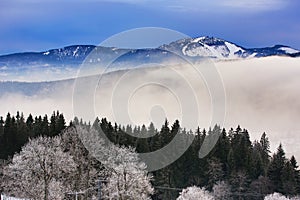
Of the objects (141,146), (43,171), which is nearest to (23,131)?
(141,146)

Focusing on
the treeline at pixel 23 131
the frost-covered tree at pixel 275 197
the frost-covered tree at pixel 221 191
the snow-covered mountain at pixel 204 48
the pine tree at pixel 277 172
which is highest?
the snow-covered mountain at pixel 204 48

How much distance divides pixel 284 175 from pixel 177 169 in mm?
14827

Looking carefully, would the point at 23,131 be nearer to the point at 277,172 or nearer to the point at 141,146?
the point at 141,146

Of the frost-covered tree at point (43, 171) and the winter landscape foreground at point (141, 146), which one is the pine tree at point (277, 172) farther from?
the frost-covered tree at point (43, 171)

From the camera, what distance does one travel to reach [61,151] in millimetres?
65312

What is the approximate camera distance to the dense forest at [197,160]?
88.4m

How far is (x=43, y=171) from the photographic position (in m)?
63.8

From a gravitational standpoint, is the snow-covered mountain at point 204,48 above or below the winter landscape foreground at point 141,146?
above

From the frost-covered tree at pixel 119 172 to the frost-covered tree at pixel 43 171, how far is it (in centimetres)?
390

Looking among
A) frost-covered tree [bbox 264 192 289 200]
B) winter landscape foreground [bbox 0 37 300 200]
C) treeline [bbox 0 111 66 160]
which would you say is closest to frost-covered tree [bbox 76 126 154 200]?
winter landscape foreground [bbox 0 37 300 200]

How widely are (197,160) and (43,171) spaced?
34.5 metres

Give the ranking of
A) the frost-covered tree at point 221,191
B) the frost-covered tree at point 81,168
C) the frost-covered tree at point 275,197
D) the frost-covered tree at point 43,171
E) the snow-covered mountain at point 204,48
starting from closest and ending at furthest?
the frost-covered tree at point 43,171
the frost-covered tree at point 81,168
the frost-covered tree at point 275,197
the frost-covered tree at point 221,191
the snow-covered mountain at point 204,48

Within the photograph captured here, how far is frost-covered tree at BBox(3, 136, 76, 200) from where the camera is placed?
207 ft

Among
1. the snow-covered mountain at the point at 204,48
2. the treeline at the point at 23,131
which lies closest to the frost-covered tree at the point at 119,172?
the treeline at the point at 23,131
